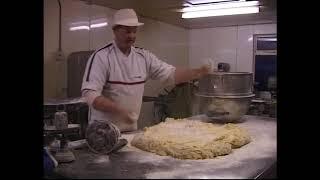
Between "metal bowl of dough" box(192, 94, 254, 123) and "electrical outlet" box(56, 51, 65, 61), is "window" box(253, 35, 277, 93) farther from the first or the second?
"electrical outlet" box(56, 51, 65, 61)

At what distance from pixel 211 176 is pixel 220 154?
0.24 m

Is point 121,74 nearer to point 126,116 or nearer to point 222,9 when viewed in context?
point 126,116

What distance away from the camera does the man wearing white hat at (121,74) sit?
3.76 ft

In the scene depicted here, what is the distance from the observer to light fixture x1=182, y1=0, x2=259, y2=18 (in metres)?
1.24

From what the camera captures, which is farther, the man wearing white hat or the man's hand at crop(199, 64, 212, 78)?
the man's hand at crop(199, 64, 212, 78)

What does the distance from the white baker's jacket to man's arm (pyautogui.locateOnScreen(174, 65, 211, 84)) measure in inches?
1.0

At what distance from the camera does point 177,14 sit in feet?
4.21

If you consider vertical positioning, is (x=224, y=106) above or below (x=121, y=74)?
below

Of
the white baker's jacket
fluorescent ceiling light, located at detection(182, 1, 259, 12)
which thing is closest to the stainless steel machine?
the white baker's jacket

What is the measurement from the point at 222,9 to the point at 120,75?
1.48ft

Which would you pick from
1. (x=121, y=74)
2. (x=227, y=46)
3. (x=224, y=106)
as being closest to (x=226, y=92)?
(x=224, y=106)
